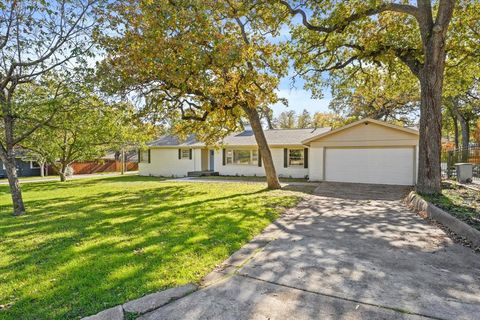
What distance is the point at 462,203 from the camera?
24.8 feet

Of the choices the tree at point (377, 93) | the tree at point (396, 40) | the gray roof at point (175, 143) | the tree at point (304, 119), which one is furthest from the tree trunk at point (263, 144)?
the tree at point (304, 119)

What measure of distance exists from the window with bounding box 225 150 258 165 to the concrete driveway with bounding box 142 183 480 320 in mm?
13339

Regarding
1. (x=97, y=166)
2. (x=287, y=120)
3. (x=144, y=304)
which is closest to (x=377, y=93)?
(x=144, y=304)

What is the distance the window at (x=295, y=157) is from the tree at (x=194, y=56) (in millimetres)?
5921

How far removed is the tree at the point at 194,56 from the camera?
8.36 m

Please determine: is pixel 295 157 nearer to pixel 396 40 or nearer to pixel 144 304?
pixel 396 40

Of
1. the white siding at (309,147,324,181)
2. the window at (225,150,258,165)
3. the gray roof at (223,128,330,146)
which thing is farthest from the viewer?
the window at (225,150,258,165)

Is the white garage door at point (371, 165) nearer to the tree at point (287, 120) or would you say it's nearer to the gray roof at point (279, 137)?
the gray roof at point (279, 137)

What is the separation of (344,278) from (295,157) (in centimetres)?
1515

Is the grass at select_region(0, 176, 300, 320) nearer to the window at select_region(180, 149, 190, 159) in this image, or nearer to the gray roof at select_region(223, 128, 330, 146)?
the gray roof at select_region(223, 128, 330, 146)

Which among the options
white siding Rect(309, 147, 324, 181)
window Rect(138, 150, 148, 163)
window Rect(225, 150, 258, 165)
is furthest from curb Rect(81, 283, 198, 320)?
window Rect(138, 150, 148, 163)

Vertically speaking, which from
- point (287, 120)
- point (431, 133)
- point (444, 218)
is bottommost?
point (444, 218)

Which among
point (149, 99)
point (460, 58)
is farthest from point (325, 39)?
point (149, 99)

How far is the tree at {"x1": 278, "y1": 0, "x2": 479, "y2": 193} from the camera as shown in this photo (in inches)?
360
